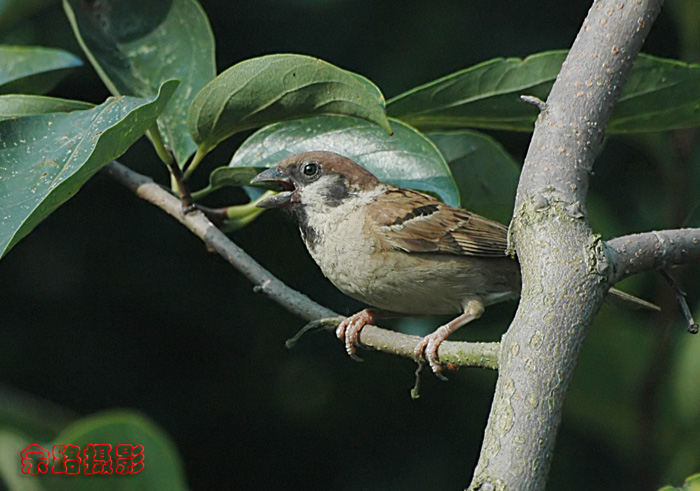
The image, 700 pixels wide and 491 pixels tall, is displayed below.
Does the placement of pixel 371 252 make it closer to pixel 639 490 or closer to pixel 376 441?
pixel 639 490

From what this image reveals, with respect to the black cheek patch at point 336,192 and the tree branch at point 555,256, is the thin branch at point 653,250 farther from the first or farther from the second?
the black cheek patch at point 336,192

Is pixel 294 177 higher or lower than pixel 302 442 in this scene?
higher

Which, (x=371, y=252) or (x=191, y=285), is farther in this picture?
(x=191, y=285)

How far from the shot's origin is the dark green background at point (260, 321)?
12.8 feet

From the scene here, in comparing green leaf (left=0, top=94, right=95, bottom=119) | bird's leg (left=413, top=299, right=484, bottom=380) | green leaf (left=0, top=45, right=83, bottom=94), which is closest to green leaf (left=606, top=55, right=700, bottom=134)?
bird's leg (left=413, top=299, right=484, bottom=380)

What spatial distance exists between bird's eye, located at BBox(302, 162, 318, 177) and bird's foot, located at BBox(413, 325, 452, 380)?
72cm

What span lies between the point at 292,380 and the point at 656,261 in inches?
107

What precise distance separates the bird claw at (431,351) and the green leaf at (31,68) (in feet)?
4.35

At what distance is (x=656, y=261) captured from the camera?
157 centimetres

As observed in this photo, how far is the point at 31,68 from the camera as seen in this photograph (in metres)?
2.38

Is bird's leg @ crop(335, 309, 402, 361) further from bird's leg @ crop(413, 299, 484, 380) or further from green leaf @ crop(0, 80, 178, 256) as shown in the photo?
green leaf @ crop(0, 80, 178, 256)

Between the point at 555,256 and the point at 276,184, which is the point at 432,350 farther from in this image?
the point at 276,184

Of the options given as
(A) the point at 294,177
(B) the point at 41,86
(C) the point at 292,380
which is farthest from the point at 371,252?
(C) the point at 292,380

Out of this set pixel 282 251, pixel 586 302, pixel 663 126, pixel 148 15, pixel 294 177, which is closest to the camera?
pixel 586 302
